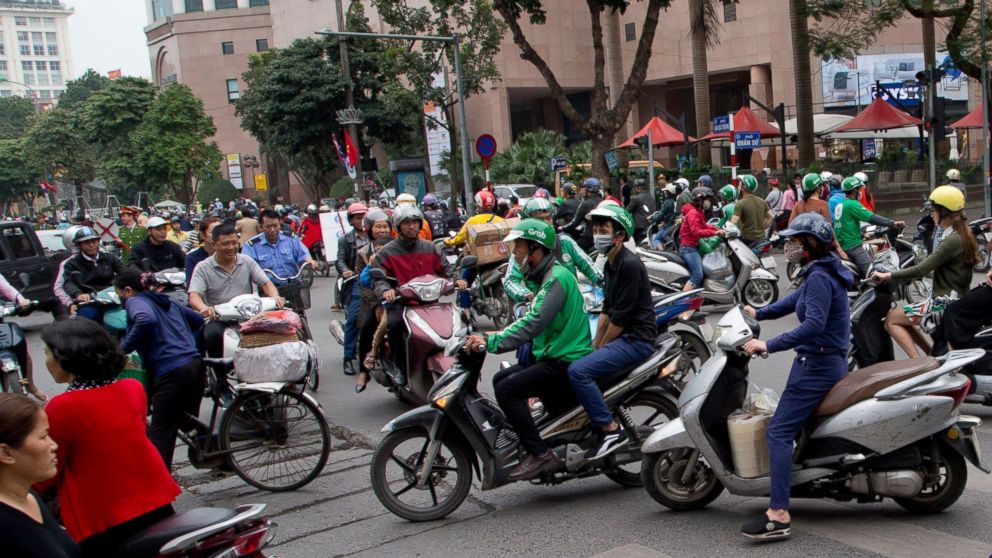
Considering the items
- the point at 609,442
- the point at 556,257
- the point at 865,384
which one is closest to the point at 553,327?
the point at 609,442

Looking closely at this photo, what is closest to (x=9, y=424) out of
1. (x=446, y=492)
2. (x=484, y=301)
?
(x=446, y=492)

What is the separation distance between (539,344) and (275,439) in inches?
78.5

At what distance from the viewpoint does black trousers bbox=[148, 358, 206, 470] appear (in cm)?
582

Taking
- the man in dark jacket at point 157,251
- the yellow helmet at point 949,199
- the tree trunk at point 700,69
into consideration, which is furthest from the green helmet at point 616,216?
the tree trunk at point 700,69

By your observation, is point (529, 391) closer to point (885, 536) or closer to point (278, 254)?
point (885, 536)

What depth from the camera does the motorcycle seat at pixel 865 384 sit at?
4.89 metres

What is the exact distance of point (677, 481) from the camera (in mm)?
5438

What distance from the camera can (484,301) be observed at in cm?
1284

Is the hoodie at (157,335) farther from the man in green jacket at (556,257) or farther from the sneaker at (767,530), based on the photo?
the sneaker at (767,530)

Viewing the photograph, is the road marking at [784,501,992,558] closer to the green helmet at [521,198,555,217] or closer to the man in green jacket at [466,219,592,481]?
the man in green jacket at [466,219,592,481]

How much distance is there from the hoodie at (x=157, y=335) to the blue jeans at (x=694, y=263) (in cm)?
813

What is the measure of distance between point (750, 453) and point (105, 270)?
22.8 ft

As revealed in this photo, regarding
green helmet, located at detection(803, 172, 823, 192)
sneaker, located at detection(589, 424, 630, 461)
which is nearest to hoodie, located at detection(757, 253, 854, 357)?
sneaker, located at detection(589, 424, 630, 461)

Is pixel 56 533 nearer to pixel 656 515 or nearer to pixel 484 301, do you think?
pixel 656 515
